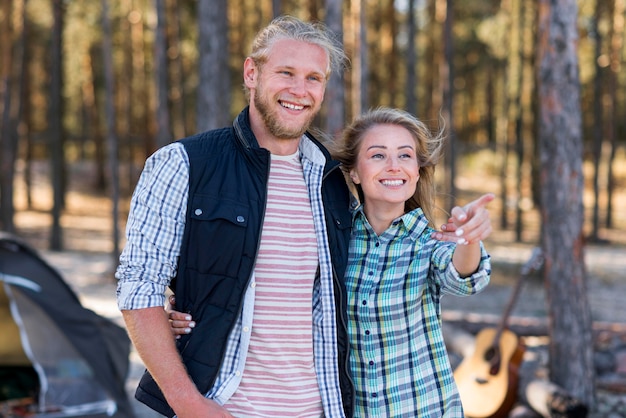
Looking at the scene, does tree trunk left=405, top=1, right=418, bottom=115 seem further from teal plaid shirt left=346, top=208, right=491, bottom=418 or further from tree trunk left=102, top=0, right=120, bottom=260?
teal plaid shirt left=346, top=208, right=491, bottom=418

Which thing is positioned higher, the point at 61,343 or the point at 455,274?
the point at 455,274

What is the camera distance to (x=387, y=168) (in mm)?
2459

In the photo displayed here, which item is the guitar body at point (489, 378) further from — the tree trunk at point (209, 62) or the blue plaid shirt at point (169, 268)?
the tree trunk at point (209, 62)

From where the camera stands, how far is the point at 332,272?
2244 millimetres

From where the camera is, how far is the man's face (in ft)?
7.40

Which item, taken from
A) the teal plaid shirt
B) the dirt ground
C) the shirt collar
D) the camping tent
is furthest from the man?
the dirt ground

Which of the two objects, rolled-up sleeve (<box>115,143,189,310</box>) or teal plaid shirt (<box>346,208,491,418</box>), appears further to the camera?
teal plaid shirt (<box>346,208,491,418</box>)

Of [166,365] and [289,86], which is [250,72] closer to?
[289,86]

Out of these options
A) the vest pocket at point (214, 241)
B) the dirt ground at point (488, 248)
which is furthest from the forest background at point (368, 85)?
the vest pocket at point (214, 241)

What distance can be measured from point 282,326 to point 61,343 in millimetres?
4588

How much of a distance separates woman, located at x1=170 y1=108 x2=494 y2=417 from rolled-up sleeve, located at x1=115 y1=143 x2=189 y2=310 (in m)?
0.60

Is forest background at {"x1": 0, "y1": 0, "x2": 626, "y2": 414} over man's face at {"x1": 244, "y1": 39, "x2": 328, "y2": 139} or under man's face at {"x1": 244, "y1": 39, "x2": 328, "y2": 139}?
over

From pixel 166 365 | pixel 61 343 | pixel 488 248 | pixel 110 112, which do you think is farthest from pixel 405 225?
pixel 488 248

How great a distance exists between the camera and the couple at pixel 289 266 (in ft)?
6.86
